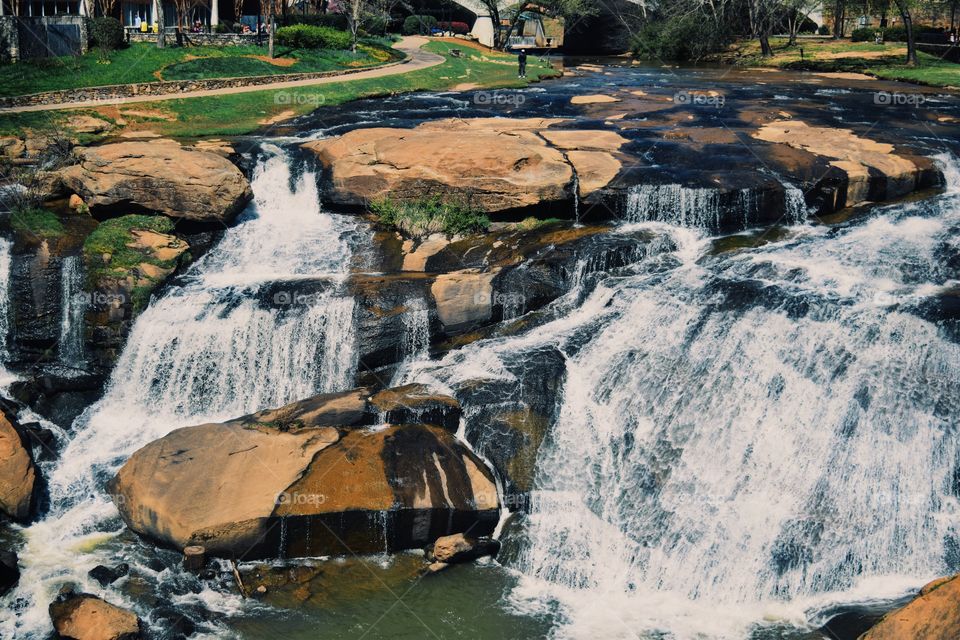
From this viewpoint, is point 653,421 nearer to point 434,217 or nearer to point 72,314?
point 434,217

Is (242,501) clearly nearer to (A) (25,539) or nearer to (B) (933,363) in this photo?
(A) (25,539)

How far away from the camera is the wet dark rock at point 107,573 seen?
569 inches

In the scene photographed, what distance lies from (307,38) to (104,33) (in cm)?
962

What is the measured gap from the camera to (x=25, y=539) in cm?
1570

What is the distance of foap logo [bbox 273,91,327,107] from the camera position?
110 feet

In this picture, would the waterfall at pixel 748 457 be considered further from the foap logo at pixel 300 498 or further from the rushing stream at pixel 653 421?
the foap logo at pixel 300 498

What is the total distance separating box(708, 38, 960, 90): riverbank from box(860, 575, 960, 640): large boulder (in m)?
29.8

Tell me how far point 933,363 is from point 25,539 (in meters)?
15.8

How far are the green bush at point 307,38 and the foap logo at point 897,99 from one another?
81.5 ft

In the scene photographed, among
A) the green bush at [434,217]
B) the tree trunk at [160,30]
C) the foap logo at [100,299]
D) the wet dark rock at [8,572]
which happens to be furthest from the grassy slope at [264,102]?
the wet dark rock at [8,572]

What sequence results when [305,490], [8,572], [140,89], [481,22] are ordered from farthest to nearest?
[481,22]
[140,89]
[305,490]
[8,572]

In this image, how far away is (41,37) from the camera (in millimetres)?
37406

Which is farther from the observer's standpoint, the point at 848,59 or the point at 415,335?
the point at 848,59

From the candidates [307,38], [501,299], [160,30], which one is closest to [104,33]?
[160,30]
